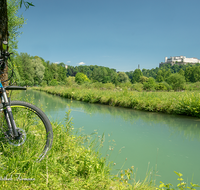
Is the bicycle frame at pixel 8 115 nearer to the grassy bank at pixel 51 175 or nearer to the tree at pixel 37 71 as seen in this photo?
the grassy bank at pixel 51 175

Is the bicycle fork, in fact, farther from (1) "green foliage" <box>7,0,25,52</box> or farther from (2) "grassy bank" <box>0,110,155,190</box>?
(1) "green foliage" <box>7,0,25,52</box>

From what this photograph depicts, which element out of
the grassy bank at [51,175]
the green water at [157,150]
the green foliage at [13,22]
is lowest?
the green water at [157,150]

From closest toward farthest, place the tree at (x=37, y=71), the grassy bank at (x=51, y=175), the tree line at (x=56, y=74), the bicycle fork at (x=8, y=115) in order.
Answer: the grassy bank at (x=51, y=175) < the bicycle fork at (x=8, y=115) < the tree line at (x=56, y=74) < the tree at (x=37, y=71)

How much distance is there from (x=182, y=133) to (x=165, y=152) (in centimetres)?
166

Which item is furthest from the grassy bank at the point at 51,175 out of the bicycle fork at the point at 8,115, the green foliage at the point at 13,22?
the green foliage at the point at 13,22

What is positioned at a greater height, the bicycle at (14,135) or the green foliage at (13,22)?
the green foliage at (13,22)

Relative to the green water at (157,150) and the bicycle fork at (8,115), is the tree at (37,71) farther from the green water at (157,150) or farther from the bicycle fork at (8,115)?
the bicycle fork at (8,115)

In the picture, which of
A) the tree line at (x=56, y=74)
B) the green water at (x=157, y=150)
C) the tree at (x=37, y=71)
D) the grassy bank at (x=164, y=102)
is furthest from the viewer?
the tree at (x=37, y=71)

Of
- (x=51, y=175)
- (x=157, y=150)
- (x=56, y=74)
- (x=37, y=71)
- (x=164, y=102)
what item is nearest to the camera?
(x=51, y=175)

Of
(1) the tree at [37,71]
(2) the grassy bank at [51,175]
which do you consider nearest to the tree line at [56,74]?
(1) the tree at [37,71]

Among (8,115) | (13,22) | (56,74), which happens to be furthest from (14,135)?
(56,74)

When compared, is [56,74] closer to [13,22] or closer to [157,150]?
[13,22]

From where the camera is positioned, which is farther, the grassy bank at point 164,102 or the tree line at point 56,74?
the tree line at point 56,74

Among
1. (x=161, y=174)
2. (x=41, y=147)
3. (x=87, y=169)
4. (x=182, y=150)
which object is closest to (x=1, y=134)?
(x=41, y=147)
